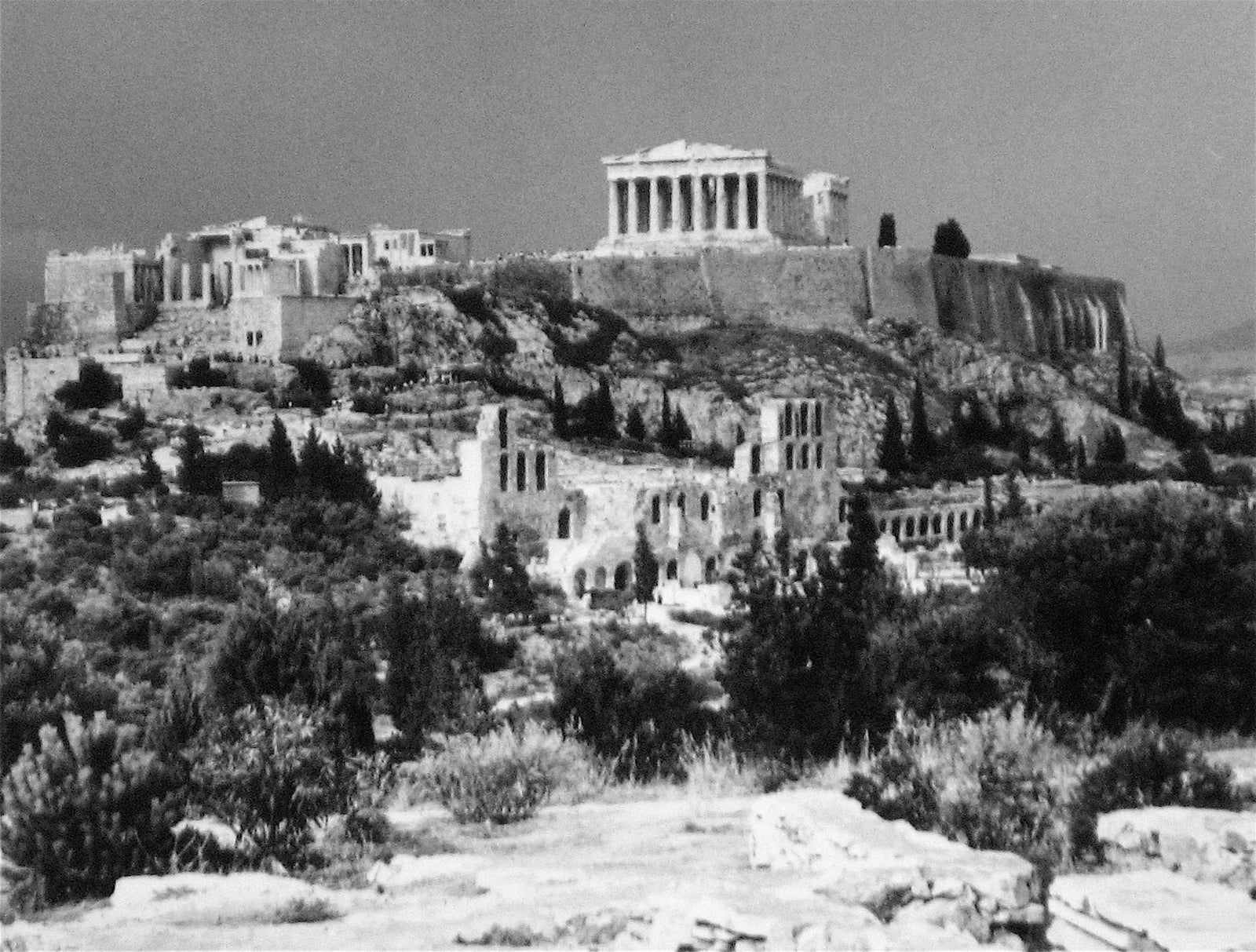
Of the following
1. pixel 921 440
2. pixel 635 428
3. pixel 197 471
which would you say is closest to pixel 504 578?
pixel 197 471

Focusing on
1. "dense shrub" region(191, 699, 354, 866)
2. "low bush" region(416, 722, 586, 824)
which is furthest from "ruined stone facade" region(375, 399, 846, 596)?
"dense shrub" region(191, 699, 354, 866)

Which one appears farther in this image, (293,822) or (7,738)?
(7,738)

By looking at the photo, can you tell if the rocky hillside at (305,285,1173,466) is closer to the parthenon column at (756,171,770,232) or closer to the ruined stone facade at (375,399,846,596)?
the parthenon column at (756,171,770,232)

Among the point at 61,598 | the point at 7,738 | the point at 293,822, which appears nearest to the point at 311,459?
the point at 61,598

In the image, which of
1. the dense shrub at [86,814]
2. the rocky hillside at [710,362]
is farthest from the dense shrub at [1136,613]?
the rocky hillside at [710,362]

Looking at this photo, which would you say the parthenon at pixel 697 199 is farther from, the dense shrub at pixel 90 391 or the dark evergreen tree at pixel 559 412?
the dense shrub at pixel 90 391

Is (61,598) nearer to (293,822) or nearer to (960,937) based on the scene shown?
(293,822)
